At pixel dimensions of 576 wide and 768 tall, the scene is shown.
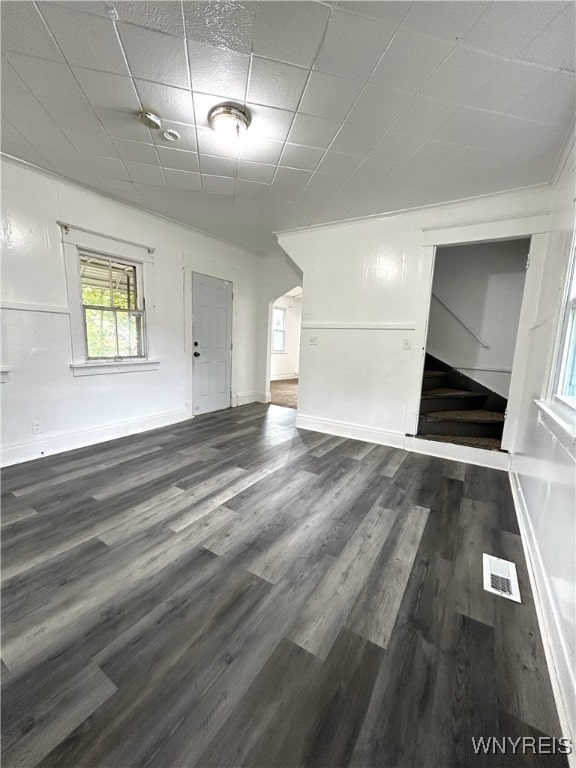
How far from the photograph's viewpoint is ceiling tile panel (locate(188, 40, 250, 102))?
1497 mm

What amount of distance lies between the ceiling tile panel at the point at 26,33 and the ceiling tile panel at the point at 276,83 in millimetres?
1010

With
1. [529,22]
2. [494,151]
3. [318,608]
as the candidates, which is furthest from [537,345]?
[318,608]

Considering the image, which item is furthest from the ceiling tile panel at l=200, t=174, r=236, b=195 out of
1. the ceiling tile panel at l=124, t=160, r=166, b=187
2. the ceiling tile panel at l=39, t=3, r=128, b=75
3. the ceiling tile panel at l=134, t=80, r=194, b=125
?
the ceiling tile panel at l=39, t=3, r=128, b=75

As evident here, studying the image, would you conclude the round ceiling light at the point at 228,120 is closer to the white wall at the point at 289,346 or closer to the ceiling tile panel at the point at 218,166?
the ceiling tile panel at the point at 218,166

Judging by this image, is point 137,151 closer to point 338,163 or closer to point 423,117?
point 338,163

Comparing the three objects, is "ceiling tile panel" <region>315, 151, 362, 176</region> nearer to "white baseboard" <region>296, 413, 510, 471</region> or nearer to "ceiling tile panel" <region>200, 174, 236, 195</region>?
"ceiling tile panel" <region>200, 174, 236, 195</region>

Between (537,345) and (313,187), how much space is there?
2.44 meters

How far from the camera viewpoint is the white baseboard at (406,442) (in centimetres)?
299

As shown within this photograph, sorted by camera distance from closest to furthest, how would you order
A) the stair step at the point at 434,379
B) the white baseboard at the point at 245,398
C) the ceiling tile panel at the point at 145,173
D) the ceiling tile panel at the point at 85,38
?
the ceiling tile panel at the point at 85,38
the ceiling tile panel at the point at 145,173
the stair step at the point at 434,379
the white baseboard at the point at 245,398

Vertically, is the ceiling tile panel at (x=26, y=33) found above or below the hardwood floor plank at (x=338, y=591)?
above

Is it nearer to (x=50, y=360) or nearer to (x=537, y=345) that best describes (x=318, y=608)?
(x=537, y=345)

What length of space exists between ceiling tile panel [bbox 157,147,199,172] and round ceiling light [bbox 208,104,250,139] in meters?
0.43

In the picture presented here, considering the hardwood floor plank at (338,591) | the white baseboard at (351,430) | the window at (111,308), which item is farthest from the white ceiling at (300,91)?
the hardwood floor plank at (338,591)

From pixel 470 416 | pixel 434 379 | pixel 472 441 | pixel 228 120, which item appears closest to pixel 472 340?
pixel 434 379
